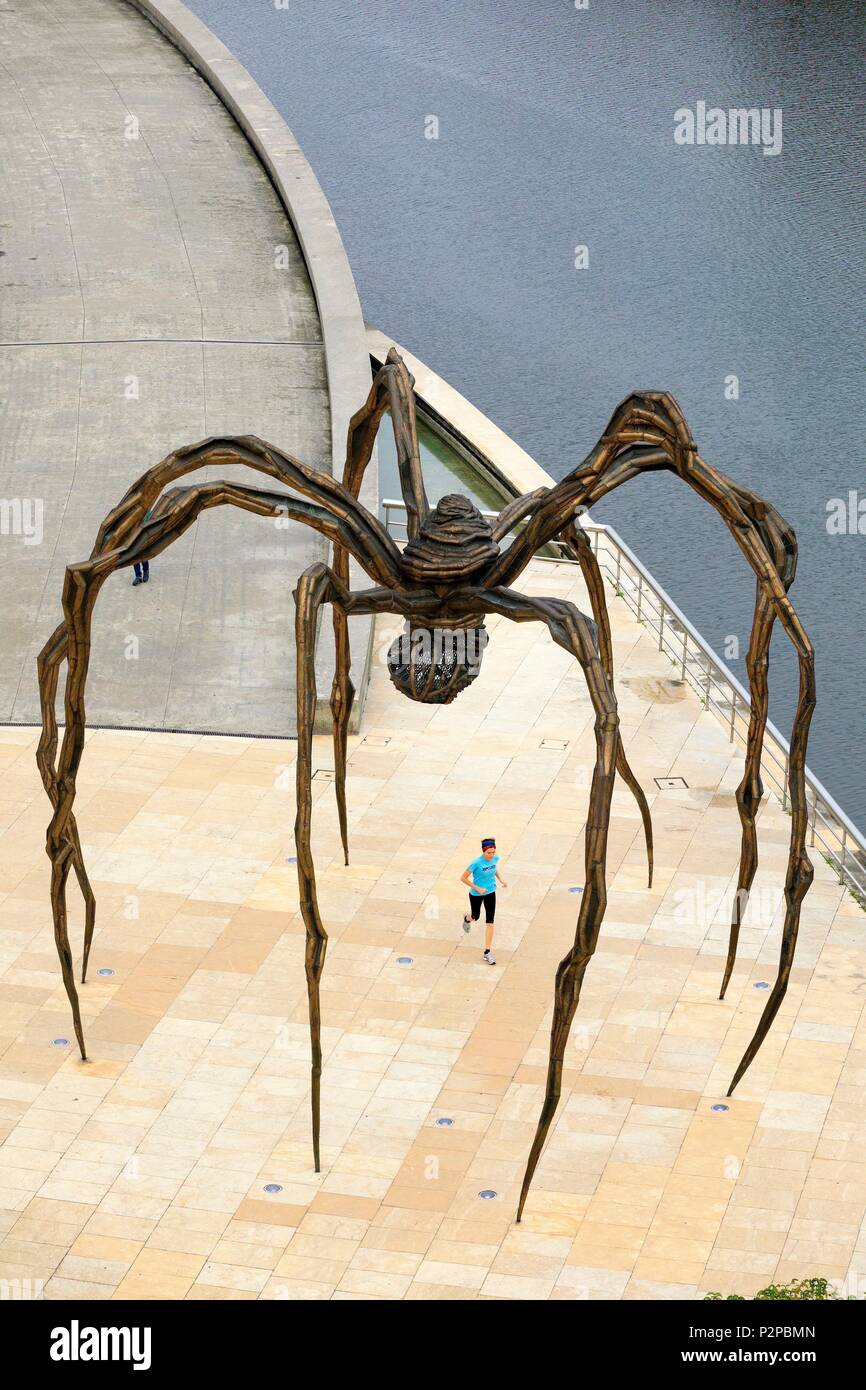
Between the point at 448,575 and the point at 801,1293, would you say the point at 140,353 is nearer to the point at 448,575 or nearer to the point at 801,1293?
the point at 448,575

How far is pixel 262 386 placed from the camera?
38.4 metres

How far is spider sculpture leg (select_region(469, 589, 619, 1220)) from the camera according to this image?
52.7 feet

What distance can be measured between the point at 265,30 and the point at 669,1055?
5516cm

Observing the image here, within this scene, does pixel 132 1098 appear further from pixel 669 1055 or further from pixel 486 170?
pixel 486 170

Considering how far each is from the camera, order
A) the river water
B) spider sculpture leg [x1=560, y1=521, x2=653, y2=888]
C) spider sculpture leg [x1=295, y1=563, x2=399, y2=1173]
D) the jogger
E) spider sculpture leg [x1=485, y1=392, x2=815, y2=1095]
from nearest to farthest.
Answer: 1. spider sculpture leg [x1=295, y1=563, x2=399, y2=1173]
2. spider sculpture leg [x1=485, y1=392, x2=815, y2=1095]
3. spider sculpture leg [x1=560, y1=521, x2=653, y2=888]
4. the jogger
5. the river water

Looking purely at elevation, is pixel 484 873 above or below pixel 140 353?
below

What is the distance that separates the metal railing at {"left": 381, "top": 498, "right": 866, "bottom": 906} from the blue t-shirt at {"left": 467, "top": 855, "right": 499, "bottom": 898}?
349 centimetres

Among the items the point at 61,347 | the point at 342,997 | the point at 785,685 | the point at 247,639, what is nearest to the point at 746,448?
the point at 785,685

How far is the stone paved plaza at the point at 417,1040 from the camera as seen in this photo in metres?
19.8

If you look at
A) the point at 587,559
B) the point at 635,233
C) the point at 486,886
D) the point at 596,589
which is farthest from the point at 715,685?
the point at 635,233

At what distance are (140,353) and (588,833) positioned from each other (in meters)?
25.7

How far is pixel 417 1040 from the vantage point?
2284 cm

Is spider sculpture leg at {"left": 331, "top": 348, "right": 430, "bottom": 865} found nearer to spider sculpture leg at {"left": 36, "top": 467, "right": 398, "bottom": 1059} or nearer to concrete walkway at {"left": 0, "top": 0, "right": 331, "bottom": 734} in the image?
spider sculpture leg at {"left": 36, "top": 467, "right": 398, "bottom": 1059}

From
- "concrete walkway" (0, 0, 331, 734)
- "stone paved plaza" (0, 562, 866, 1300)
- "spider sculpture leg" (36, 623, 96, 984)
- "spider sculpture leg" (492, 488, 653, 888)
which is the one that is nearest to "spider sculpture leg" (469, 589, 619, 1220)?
"spider sculpture leg" (492, 488, 653, 888)
